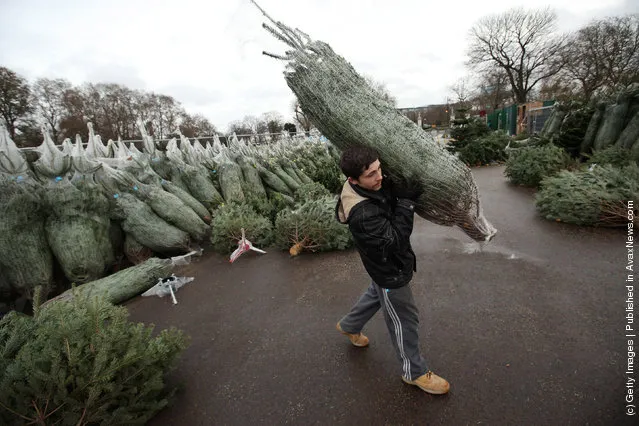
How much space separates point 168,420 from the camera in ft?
7.06

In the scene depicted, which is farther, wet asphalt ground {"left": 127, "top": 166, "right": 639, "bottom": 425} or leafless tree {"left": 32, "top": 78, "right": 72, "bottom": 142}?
leafless tree {"left": 32, "top": 78, "right": 72, "bottom": 142}

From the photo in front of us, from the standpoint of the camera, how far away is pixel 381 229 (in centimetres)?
171

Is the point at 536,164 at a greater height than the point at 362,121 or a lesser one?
lesser

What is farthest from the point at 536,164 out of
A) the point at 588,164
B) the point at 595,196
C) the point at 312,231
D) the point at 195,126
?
the point at 195,126

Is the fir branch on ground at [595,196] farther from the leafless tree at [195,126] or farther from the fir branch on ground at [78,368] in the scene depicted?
the leafless tree at [195,126]

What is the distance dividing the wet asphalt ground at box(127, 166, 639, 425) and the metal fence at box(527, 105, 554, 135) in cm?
1141

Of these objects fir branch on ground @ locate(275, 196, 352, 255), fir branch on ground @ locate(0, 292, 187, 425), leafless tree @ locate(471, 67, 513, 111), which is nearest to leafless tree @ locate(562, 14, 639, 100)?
leafless tree @ locate(471, 67, 513, 111)

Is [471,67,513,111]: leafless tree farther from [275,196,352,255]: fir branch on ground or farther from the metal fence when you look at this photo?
[275,196,352,255]: fir branch on ground

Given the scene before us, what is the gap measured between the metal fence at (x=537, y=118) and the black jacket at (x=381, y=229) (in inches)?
569

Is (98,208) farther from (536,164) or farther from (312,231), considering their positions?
(536,164)

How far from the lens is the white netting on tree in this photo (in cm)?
179

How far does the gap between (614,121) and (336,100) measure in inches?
337

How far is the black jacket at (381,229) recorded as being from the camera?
5.63ft

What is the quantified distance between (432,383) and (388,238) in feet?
3.90
